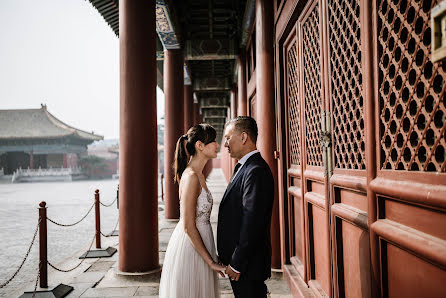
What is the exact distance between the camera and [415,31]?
4.44 feet

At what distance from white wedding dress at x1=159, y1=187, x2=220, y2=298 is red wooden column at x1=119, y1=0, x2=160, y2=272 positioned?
1839 millimetres

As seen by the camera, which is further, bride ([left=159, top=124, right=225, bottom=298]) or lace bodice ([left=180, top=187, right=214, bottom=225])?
lace bodice ([left=180, top=187, right=214, bottom=225])

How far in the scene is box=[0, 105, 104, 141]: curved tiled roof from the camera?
39906 millimetres

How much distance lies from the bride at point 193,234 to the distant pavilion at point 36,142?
140ft

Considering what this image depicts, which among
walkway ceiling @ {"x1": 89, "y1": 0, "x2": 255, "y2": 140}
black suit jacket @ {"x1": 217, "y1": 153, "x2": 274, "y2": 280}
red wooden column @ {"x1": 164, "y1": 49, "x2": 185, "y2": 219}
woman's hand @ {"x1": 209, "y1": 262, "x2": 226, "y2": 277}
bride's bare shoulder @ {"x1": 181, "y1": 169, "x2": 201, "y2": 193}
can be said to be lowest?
woman's hand @ {"x1": 209, "y1": 262, "x2": 226, "y2": 277}

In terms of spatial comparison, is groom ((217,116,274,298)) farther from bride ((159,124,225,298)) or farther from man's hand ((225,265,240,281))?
bride ((159,124,225,298))

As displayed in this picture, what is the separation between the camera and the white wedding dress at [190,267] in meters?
2.18

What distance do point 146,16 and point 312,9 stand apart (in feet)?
7.66

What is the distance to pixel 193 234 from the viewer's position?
208 centimetres

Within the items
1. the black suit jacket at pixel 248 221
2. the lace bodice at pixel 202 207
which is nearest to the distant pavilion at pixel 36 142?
the lace bodice at pixel 202 207

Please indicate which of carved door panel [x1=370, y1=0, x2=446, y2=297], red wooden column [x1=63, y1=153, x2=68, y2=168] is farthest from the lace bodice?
red wooden column [x1=63, y1=153, x2=68, y2=168]

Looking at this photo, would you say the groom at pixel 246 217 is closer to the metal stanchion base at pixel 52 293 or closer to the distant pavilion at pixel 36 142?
the metal stanchion base at pixel 52 293

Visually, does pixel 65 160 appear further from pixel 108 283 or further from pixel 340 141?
Answer: pixel 340 141

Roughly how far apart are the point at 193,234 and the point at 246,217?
48 centimetres
